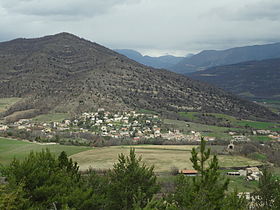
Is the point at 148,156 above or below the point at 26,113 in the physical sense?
below

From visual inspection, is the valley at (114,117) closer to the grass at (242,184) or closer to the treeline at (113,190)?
the grass at (242,184)

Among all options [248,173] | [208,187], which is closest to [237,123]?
[248,173]

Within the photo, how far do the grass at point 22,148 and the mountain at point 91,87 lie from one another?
3640 cm

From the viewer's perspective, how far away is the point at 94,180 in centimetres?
2486

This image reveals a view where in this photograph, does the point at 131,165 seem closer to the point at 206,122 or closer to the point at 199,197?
the point at 199,197

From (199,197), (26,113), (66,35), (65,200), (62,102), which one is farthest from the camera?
(66,35)

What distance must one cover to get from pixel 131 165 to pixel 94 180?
6.08m

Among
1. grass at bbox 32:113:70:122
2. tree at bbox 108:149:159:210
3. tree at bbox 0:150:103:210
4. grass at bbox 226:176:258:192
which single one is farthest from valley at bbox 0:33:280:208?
tree at bbox 108:149:159:210

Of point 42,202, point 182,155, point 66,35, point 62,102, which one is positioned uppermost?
point 66,35

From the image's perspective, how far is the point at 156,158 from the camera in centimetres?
5716

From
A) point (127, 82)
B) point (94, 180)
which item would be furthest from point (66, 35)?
point (94, 180)

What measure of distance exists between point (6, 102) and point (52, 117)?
91.7 ft

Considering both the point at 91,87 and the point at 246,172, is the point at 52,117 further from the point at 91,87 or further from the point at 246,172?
the point at 246,172

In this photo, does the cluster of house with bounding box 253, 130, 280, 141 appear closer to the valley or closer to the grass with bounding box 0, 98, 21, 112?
the valley
